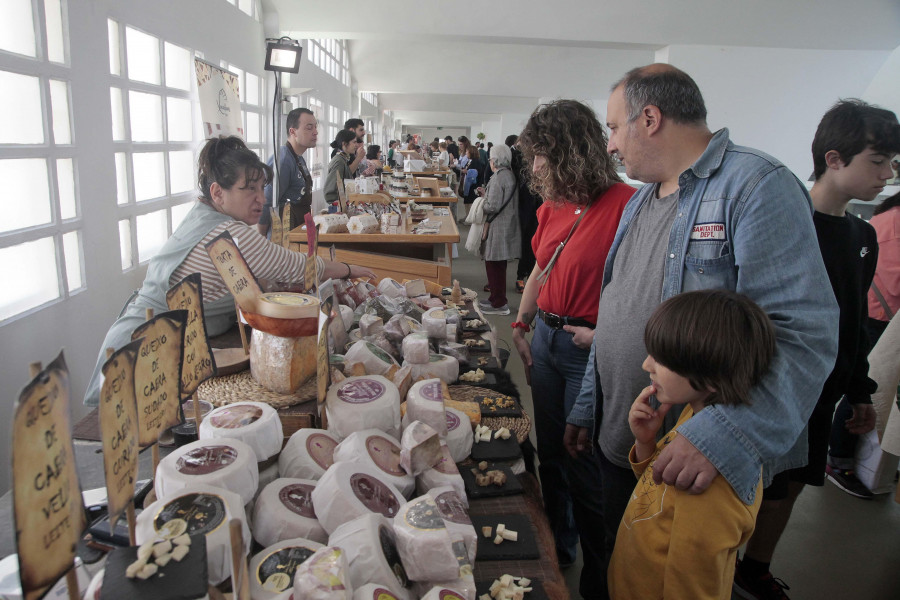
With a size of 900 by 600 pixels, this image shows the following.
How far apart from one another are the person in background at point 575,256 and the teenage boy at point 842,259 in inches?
22.5

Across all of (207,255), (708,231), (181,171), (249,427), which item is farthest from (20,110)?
(708,231)

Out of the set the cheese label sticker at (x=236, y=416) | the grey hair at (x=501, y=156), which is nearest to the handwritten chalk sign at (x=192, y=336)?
the cheese label sticker at (x=236, y=416)

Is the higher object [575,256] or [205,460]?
[575,256]

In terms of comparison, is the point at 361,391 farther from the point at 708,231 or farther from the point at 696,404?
the point at 708,231

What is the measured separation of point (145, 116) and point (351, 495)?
11.8 ft

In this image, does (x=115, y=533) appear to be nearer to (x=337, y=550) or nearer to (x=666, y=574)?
(x=337, y=550)

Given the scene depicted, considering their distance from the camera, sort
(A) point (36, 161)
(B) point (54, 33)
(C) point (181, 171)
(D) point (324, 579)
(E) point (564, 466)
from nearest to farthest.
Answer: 1. (D) point (324, 579)
2. (E) point (564, 466)
3. (A) point (36, 161)
4. (B) point (54, 33)
5. (C) point (181, 171)

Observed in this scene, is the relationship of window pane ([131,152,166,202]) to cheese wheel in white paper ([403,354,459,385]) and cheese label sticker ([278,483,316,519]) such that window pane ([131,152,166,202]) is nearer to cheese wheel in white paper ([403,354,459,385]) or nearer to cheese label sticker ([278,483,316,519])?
cheese wheel in white paper ([403,354,459,385])

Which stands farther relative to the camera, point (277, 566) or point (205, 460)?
point (205, 460)

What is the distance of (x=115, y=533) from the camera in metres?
0.87

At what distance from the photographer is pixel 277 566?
31.4 inches

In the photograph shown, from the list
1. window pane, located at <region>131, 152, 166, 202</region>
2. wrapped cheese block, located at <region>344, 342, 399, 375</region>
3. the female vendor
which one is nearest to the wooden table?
window pane, located at <region>131, 152, 166, 202</region>

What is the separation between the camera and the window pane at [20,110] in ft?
7.66

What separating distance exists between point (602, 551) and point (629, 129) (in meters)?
1.29
